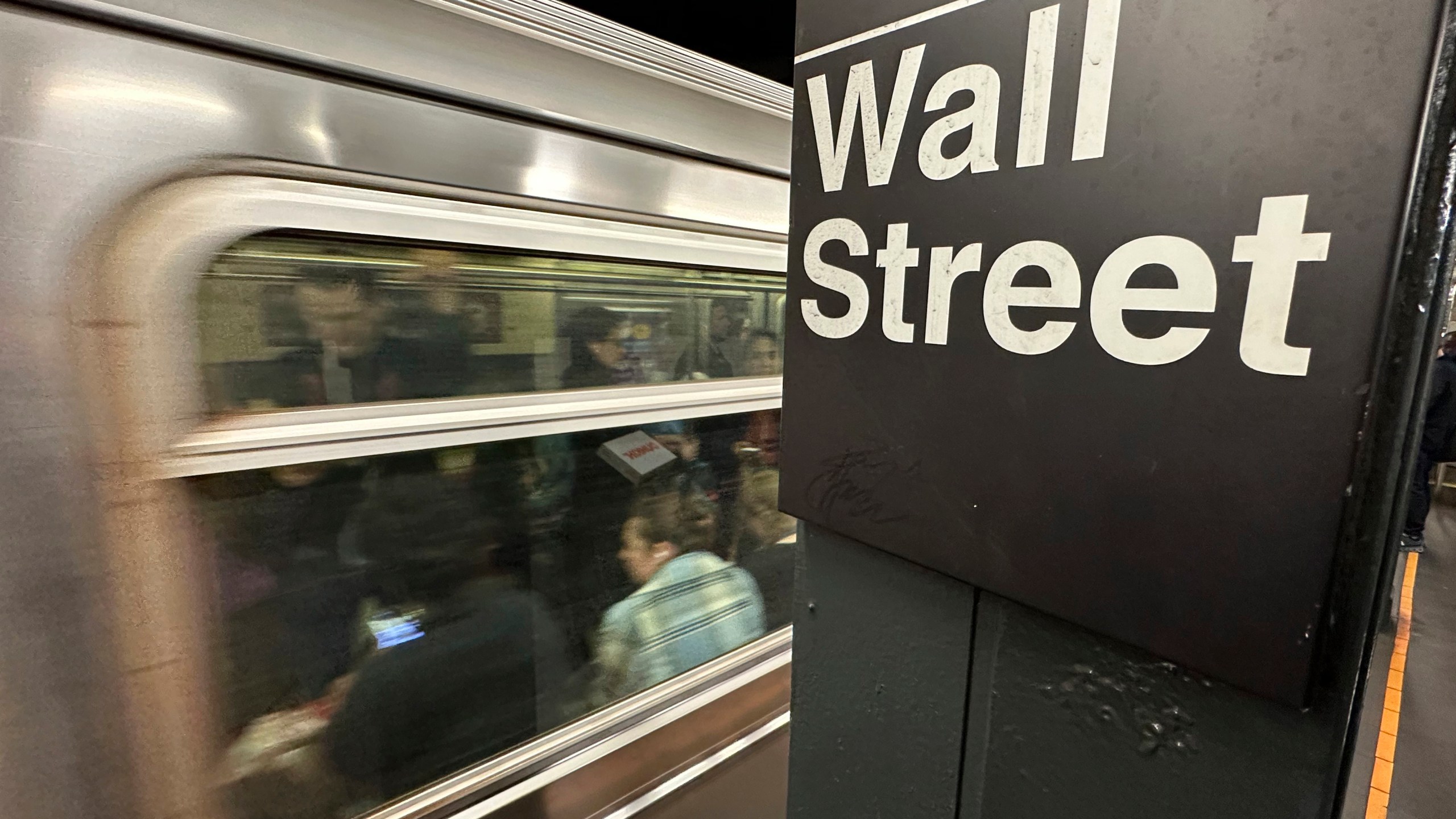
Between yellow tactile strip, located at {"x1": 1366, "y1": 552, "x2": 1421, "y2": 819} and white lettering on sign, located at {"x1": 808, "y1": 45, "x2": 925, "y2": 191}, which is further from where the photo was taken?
yellow tactile strip, located at {"x1": 1366, "y1": 552, "x2": 1421, "y2": 819}

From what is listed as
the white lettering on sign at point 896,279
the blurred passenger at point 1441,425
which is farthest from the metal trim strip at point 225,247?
the blurred passenger at point 1441,425

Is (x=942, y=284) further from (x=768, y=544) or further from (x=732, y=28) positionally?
(x=732, y=28)

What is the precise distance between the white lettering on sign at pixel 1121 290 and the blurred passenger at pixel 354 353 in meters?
0.89

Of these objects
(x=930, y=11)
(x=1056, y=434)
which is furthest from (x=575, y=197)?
(x=1056, y=434)

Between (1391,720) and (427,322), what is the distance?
4782 mm

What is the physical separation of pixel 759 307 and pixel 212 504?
4.40 ft

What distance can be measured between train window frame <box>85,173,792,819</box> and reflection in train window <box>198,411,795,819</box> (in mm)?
52

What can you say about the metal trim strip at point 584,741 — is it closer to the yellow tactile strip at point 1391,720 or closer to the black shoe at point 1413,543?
the yellow tactile strip at point 1391,720

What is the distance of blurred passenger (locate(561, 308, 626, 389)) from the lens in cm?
146

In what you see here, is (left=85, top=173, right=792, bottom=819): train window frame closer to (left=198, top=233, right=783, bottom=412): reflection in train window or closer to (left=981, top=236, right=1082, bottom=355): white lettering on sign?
(left=198, top=233, right=783, bottom=412): reflection in train window

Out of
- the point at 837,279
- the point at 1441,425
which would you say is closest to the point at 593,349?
the point at 837,279

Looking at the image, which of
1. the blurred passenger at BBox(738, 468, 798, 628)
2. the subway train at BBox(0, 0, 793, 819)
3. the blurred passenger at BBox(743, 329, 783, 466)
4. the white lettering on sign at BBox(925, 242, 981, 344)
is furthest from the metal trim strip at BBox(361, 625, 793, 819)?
the white lettering on sign at BBox(925, 242, 981, 344)

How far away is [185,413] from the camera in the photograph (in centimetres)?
100

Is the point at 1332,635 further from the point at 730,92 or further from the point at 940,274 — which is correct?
the point at 730,92
